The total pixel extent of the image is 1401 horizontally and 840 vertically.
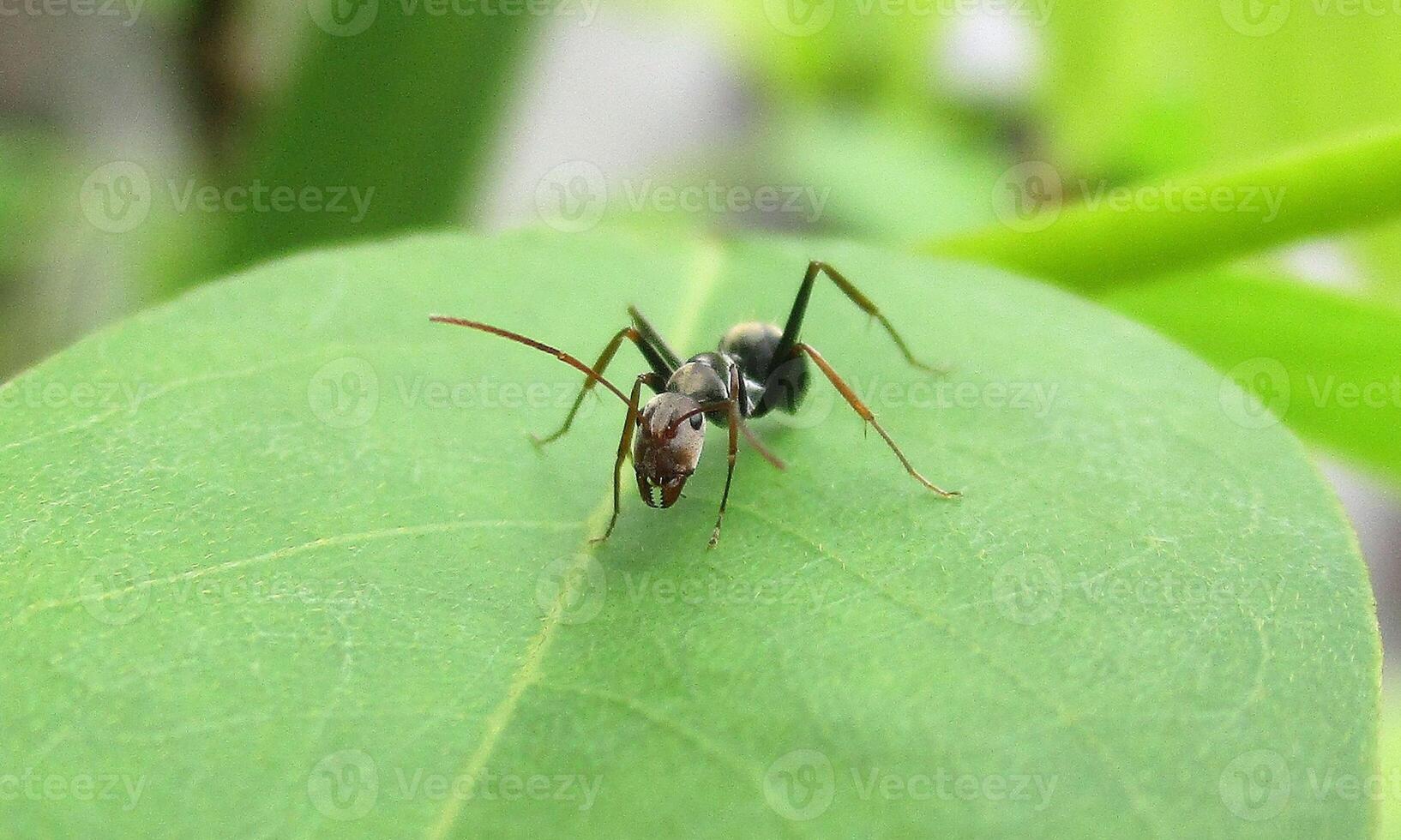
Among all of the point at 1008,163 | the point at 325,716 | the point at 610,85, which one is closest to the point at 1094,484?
the point at 325,716

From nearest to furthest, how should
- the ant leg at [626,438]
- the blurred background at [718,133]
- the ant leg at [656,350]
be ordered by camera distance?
the ant leg at [626,438]
the ant leg at [656,350]
the blurred background at [718,133]

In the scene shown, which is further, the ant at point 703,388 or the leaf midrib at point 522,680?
the ant at point 703,388

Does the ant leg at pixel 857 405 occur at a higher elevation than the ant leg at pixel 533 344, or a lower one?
higher

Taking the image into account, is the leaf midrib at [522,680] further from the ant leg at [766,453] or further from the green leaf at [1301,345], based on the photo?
the green leaf at [1301,345]

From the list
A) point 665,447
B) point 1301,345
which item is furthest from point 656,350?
point 1301,345

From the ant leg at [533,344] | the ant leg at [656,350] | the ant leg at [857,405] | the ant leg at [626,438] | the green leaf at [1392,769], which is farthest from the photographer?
the green leaf at [1392,769]

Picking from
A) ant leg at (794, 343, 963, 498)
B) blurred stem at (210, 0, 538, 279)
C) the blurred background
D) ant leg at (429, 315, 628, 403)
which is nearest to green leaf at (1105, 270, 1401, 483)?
the blurred background

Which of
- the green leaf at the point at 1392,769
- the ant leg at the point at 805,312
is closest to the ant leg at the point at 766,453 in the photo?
the ant leg at the point at 805,312

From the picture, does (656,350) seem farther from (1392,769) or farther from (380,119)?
(1392,769)
